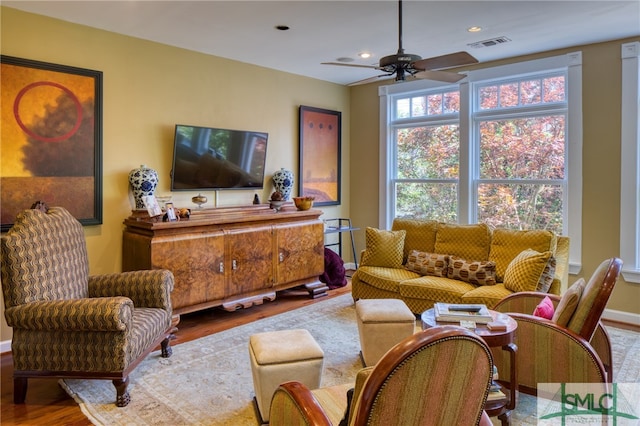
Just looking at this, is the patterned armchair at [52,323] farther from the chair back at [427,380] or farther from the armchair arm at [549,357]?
the armchair arm at [549,357]

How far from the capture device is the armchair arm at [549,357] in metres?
2.38

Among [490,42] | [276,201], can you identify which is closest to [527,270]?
[490,42]

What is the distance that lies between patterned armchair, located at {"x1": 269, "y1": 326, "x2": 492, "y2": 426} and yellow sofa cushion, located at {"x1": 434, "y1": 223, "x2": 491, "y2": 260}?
3.11 m

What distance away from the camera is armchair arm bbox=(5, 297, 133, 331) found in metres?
2.58

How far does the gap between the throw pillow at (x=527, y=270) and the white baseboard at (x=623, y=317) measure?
4.27 feet

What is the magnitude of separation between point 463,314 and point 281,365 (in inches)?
44.1

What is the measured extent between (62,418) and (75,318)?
1.87ft

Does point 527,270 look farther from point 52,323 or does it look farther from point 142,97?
point 142,97

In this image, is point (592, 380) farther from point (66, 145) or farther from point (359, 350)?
point (66, 145)

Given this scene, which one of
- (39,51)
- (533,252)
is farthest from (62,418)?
(533,252)

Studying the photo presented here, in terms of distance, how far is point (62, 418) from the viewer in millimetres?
2553

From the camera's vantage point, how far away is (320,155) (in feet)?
20.2

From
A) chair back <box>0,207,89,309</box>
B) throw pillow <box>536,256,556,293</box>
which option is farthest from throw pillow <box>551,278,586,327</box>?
chair back <box>0,207,89,309</box>

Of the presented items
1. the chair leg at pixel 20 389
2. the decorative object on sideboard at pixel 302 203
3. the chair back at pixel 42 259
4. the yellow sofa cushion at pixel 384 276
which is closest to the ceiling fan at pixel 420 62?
the yellow sofa cushion at pixel 384 276
